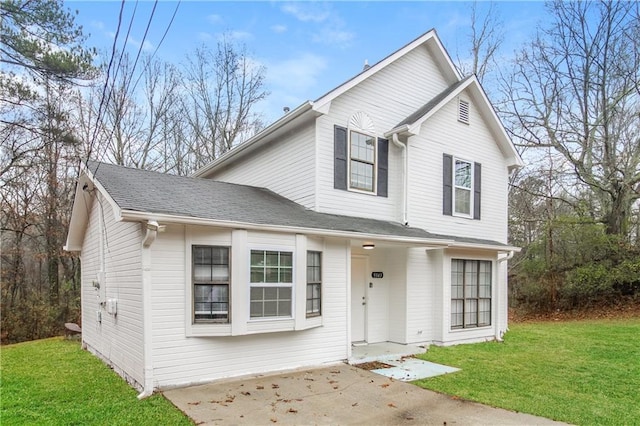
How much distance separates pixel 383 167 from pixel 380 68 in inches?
89.6

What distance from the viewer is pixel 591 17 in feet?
54.9

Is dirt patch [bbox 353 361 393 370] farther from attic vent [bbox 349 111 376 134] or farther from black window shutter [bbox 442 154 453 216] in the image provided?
attic vent [bbox 349 111 376 134]

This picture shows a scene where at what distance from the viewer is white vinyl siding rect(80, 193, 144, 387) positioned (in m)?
6.35

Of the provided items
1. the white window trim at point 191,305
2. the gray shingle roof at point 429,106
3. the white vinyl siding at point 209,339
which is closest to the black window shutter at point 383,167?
the gray shingle roof at point 429,106

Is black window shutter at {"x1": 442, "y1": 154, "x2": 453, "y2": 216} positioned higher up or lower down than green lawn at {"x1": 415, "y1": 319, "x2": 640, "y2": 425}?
higher up

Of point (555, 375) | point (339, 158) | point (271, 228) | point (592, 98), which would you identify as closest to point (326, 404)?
point (271, 228)

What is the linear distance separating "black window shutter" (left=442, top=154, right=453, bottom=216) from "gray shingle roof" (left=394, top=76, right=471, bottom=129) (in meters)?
1.28

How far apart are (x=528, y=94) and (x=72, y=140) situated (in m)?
17.7

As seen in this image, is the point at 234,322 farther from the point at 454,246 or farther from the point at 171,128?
the point at 171,128

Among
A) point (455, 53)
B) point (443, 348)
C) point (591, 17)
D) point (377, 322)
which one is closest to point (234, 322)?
point (377, 322)

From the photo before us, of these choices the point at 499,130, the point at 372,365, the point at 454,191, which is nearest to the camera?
the point at 372,365

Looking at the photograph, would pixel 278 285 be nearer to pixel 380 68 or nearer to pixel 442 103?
pixel 380 68

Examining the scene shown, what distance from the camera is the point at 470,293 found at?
10508mm

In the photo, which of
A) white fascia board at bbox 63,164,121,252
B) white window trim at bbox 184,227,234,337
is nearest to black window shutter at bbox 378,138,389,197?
white window trim at bbox 184,227,234,337
